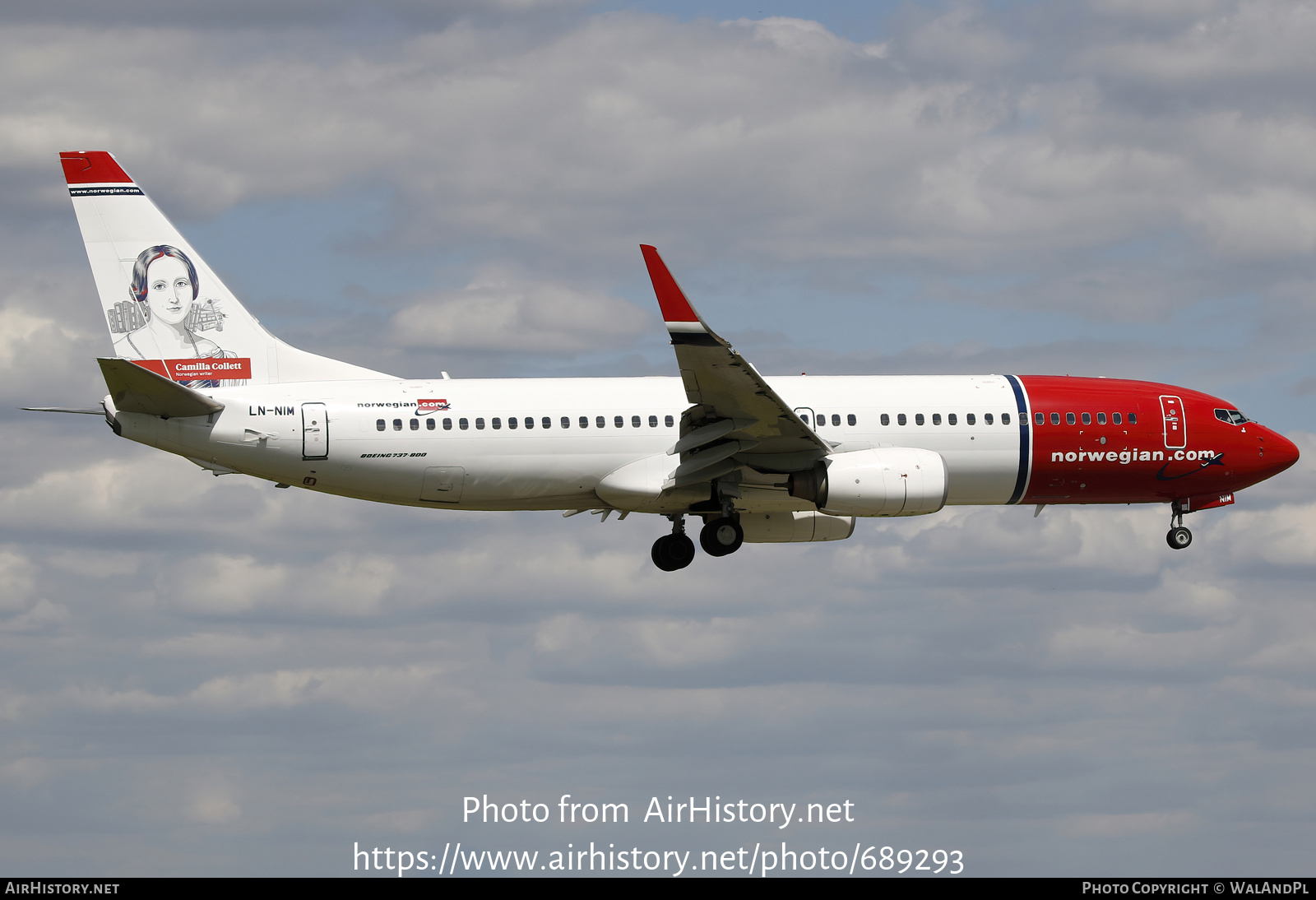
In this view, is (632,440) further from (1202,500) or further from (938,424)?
(1202,500)

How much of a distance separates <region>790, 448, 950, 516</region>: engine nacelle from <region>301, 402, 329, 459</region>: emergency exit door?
44.7ft

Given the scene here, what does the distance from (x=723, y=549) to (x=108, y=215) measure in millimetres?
20288

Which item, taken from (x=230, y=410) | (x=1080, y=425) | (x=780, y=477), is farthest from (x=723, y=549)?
(x=230, y=410)

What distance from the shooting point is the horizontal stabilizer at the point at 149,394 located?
4197 cm

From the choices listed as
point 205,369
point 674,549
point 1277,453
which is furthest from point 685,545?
point 1277,453

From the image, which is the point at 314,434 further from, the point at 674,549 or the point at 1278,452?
Answer: the point at 1278,452

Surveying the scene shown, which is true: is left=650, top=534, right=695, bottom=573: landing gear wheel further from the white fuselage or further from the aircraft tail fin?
the aircraft tail fin

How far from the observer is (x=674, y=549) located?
1957 inches

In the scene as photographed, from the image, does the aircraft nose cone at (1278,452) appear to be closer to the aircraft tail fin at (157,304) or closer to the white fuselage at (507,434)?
the white fuselage at (507,434)

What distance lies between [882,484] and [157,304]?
2123 centimetres

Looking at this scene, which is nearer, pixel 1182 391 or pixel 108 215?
pixel 108 215

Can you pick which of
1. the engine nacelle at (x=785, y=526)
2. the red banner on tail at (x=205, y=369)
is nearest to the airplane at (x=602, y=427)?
the red banner on tail at (x=205, y=369)

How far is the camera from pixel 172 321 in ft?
154

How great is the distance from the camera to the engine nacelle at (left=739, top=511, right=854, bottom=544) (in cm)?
5097
